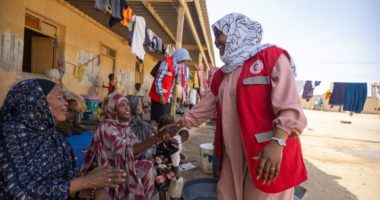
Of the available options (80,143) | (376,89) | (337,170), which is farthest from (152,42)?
(376,89)

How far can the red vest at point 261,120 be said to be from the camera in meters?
1.43

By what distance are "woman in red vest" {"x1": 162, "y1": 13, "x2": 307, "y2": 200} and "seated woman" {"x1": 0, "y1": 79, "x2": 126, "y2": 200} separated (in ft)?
2.64

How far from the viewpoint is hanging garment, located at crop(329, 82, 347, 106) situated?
1448 cm

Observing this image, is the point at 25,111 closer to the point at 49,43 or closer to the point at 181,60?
the point at 181,60

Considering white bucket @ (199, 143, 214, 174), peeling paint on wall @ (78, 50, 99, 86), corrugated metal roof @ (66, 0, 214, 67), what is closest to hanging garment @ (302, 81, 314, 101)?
corrugated metal roof @ (66, 0, 214, 67)

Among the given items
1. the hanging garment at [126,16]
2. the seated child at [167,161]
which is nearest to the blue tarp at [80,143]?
the seated child at [167,161]

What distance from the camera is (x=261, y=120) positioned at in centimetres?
145

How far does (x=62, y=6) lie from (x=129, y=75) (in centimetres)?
515

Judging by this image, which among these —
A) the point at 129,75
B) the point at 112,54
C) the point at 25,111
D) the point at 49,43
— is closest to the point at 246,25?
the point at 25,111

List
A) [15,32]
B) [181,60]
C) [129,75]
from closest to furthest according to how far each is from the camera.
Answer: [181,60], [15,32], [129,75]

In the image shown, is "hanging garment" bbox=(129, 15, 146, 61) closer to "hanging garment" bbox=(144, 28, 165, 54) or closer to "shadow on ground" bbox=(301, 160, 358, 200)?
"hanging garment" bbox=(144, 28, 165, 54)

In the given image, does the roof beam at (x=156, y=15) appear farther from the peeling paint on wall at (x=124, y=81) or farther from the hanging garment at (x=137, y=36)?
the peeling paint on wall at (x=124, y=81)

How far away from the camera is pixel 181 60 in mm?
5020

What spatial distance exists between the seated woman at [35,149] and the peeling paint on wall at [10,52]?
4615 millimetres
